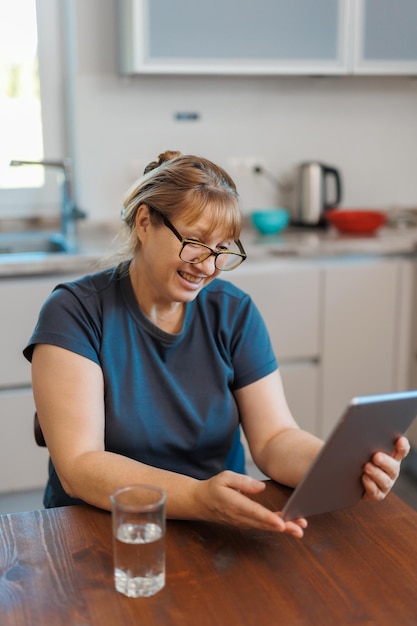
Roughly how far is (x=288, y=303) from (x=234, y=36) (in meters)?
0.95

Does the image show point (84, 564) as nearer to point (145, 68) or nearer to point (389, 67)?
point (145, 68)

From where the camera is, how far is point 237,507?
109 cm

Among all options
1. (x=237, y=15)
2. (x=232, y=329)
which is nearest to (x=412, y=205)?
(x=237, y=15)

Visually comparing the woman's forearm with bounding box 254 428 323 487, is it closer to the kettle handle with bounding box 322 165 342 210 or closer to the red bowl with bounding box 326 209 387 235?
the red bowl with bounding box 326 209 387 235

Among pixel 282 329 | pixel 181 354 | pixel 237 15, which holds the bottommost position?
pixel 282 329

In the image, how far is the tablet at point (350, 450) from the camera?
100cm

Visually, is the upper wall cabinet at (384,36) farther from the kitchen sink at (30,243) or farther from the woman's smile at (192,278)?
the woman's smile at (192,278)

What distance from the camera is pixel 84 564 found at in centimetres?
106

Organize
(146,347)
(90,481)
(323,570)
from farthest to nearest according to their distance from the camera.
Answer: (146,347) < (90,481) < (323,570)

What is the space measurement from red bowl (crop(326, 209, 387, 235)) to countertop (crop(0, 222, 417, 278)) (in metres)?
0.04

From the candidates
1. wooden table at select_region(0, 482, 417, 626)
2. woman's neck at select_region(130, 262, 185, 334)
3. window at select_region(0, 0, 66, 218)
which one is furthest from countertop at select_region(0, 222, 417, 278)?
wooden table at select_region(0, 482, 417, 626)

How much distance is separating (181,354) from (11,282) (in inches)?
46.0

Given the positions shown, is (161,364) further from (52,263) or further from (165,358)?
(52,263)

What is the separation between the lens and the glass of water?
3.21ft
